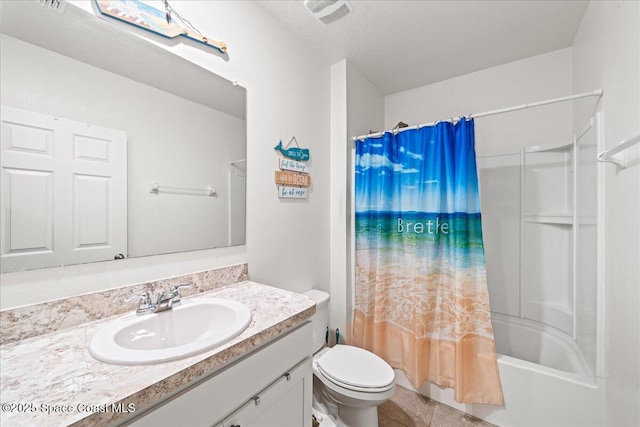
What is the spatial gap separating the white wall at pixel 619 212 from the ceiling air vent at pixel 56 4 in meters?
2.03

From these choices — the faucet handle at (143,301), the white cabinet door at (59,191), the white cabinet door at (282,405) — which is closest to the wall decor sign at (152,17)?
the white cabinet door at (59,191)

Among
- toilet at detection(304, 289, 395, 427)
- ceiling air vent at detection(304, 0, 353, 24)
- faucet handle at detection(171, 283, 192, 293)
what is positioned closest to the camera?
faucet handle at detection(171, 283, 192, 293)

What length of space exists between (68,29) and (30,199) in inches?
23.5

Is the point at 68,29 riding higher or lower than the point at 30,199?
higher

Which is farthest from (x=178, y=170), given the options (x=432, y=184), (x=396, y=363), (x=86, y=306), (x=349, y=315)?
(x=396, y=363)

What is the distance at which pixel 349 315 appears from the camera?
2.07m

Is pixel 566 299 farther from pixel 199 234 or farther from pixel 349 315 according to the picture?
pixel 199 234

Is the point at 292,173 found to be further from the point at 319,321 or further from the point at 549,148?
the point at 549,148

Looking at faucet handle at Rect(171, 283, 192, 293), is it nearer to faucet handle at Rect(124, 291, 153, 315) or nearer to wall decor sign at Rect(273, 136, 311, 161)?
faucet handle at Rect(124, 291, 153, 315)

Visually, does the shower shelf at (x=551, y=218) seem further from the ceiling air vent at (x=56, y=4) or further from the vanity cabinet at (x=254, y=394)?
the ceiling air vent at (x=56, y=4)

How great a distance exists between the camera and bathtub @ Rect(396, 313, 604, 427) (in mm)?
1306

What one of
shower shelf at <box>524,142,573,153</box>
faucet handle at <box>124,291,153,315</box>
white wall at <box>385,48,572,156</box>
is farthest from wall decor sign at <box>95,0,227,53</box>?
shower shelf at <box>524,142,573,153</box>

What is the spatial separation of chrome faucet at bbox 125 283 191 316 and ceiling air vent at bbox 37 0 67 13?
1.03 metres

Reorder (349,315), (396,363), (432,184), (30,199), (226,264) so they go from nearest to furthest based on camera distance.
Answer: (30,199) → (226,264) → (432,184) → (396,363) → (349,315)
